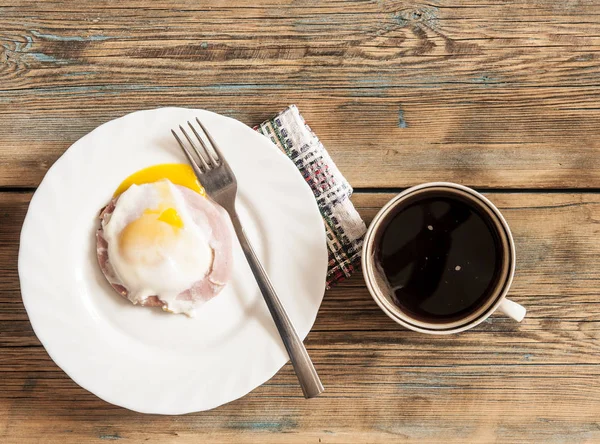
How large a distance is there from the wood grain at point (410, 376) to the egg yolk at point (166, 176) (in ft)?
0.83

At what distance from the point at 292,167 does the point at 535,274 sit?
1.75 feet

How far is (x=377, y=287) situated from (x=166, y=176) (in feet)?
1.42

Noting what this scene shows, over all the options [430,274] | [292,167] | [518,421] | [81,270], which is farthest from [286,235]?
[518,421]

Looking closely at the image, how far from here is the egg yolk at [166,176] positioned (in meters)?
1.07

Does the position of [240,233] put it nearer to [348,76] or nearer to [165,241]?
[165,241]


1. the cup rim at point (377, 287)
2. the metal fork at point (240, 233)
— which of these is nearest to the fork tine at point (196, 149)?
the metal fork at point (240, 233)

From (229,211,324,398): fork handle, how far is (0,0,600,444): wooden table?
0.11 meters

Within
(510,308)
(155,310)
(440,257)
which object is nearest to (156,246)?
(155,310)

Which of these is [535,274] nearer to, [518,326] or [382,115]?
[518,326]

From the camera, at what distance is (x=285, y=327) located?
3.42 feet

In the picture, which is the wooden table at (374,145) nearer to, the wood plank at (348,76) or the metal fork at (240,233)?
the wood plank at (348,76)

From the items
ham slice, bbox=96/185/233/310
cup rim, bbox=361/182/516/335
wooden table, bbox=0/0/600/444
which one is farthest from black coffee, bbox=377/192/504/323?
ham slice, bbox=96/185/233/310

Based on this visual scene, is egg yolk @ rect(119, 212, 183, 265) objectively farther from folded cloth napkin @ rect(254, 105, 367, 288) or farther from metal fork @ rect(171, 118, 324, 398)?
folded cloth napkin @ rect(254, 105, 367, 288)

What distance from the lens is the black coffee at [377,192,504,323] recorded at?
103 cm
